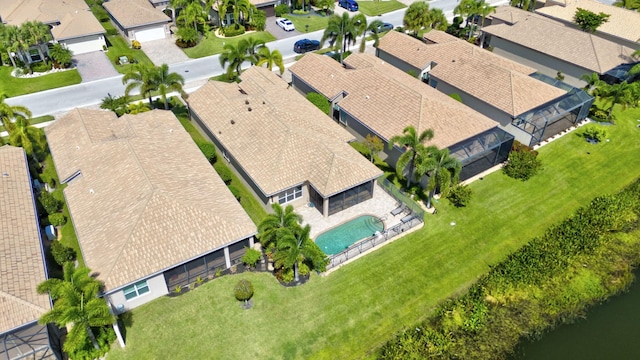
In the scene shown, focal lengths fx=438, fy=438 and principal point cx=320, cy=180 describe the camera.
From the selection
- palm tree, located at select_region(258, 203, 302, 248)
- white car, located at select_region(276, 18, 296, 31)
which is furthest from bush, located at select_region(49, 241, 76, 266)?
white car, located at select_region(276, 18, 296, 31)

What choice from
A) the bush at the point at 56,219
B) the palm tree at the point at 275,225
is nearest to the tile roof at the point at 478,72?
the palm tree at the point at 275,225

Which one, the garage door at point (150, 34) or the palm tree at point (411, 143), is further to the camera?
the garage door at point (150, 34)

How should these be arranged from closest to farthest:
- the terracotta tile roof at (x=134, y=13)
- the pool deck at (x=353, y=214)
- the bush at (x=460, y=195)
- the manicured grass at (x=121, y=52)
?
the pool deck at (x=353, y=214) → the bush at (x=460, y=195) → the manicured grass at (x=121, y=52) → the terracotta tile roof at (x=134, y=13)

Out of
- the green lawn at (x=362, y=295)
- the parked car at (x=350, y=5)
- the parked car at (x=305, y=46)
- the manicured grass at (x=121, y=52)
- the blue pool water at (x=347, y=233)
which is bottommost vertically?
the green lawn at (x=362, y=295)

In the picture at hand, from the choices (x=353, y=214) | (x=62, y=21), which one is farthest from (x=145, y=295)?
(x=62, y=21)

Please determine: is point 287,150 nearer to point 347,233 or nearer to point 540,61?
point 347,233

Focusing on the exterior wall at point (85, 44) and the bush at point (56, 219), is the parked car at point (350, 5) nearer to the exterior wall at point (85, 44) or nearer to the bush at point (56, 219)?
the exterior wall at point (85, 44)

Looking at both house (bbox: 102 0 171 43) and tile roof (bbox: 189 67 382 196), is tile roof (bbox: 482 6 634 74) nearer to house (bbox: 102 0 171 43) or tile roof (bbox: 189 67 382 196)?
tile roof (bbox: 189 67 382 196)
